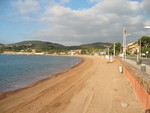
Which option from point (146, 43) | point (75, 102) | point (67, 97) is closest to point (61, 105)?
point (75, 102)

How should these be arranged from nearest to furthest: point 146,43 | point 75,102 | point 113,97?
point 75,102, point 113,97, point 146,43

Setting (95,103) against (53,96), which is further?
(53,96)

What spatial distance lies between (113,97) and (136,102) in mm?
2320

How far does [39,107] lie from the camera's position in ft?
46.4

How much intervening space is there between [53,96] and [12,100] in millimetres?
2506

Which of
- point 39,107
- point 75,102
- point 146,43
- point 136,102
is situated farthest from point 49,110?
point 146,43


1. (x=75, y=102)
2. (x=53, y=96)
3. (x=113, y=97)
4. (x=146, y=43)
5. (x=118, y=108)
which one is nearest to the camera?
(x=118, y=108)

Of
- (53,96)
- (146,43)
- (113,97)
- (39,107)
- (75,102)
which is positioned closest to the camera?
(39,107)

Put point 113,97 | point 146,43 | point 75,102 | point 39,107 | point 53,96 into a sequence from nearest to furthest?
point 39,107 < point 75,102 < point 113,97 < point 53,96 < point 146,43

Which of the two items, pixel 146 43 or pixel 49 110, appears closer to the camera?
pixel 49 110

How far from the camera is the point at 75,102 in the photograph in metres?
15.2

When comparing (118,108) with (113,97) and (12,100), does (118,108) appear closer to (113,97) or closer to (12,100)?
(113,97)

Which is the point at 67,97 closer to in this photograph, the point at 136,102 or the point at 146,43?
the point at 136,102

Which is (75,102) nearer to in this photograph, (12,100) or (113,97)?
(113,97)
